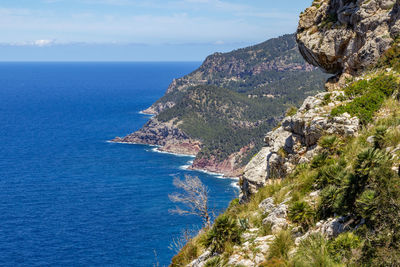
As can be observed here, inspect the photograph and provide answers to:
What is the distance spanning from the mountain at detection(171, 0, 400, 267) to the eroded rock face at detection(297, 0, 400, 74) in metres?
0.06

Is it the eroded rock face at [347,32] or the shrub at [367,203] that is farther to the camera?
the eroded rock face at [347,32]

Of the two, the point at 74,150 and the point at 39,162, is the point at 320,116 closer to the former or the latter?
the point at 39,162

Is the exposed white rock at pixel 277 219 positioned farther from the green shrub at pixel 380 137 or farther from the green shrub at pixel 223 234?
the green shrub at pixel 380 137

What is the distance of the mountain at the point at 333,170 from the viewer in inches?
416

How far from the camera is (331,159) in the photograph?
54.9 ft

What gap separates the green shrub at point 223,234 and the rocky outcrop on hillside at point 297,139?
20.9 feet

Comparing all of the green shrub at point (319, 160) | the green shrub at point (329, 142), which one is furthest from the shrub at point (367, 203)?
the green shrub at point (329, 142)

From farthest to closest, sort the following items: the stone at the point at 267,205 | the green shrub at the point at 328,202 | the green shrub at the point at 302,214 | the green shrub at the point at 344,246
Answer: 1. the stone at the point at 267,205
2. the green shrub at the point at 302,214
3. the green shrub at the point at 328,202
4. the green shrub at the point at 344,246

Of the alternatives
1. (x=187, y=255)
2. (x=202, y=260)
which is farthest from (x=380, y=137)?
(x=187, y=255)

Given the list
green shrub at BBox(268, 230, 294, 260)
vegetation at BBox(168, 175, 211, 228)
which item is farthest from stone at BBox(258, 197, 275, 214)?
vegetation at BBox(168, 175, 211, 228)

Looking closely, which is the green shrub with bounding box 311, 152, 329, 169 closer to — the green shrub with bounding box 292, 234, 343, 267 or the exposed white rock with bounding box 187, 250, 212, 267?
the green shrub with bounding box 292, 234, 343, 267

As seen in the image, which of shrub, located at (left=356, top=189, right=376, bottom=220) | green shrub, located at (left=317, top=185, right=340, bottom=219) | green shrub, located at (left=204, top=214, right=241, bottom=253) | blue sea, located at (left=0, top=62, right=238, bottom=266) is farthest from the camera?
blue sea, located at (left=0, top=62, right=238, bottom=266)

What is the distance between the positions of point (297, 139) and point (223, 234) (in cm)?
853

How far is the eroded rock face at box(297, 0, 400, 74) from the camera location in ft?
78.2
